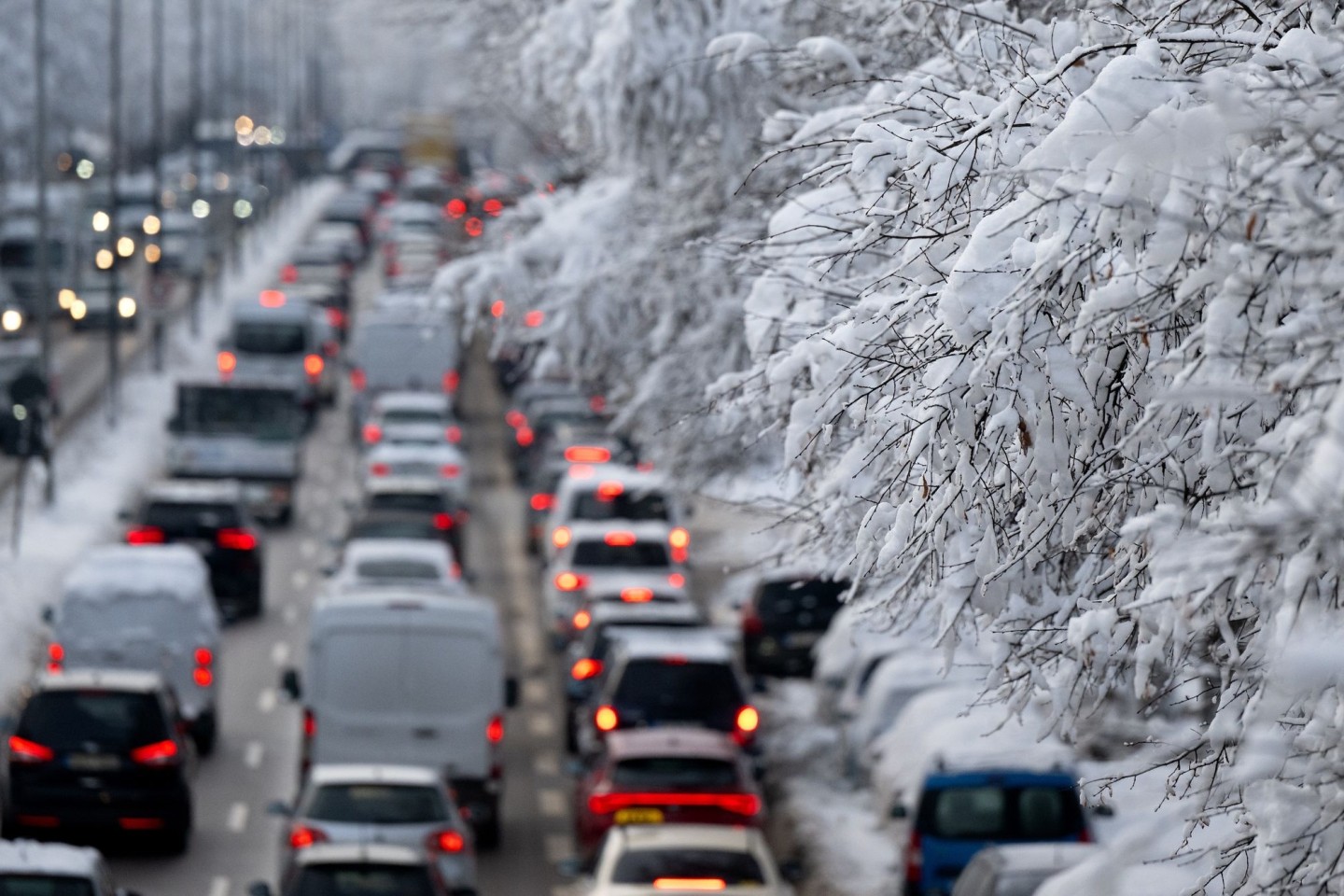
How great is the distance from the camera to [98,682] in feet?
66.3

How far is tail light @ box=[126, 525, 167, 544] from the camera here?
31031 millimetres

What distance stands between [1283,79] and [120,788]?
14724mm

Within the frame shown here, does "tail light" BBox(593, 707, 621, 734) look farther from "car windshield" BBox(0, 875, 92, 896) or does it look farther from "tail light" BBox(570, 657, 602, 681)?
"car windshield" BBox(0, 875, 92, 896)

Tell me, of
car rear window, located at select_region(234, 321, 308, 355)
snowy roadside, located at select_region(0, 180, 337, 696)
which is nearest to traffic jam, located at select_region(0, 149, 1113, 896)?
snowy roadside, located at select_region(0, 180, 337, 696)

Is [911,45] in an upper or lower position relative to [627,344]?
upper

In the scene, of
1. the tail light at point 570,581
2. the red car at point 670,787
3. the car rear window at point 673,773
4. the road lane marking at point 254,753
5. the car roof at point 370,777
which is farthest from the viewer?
the tail light at point 570,581

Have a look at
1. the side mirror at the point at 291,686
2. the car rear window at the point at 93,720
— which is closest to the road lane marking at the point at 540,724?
the side mirror at the point at 291,686

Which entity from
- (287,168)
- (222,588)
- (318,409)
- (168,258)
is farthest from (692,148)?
(287,168)

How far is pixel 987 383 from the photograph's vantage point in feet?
23.6

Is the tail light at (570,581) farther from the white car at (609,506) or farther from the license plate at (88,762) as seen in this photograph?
the license plate at (88,762)

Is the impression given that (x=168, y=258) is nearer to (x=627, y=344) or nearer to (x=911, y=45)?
(x=627, y=344)

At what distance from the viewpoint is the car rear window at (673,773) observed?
62.1 ft

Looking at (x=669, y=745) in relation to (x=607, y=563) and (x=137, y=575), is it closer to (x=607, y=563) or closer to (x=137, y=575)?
(x=137, y=575)

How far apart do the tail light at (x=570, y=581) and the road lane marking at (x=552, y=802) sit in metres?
4.66
